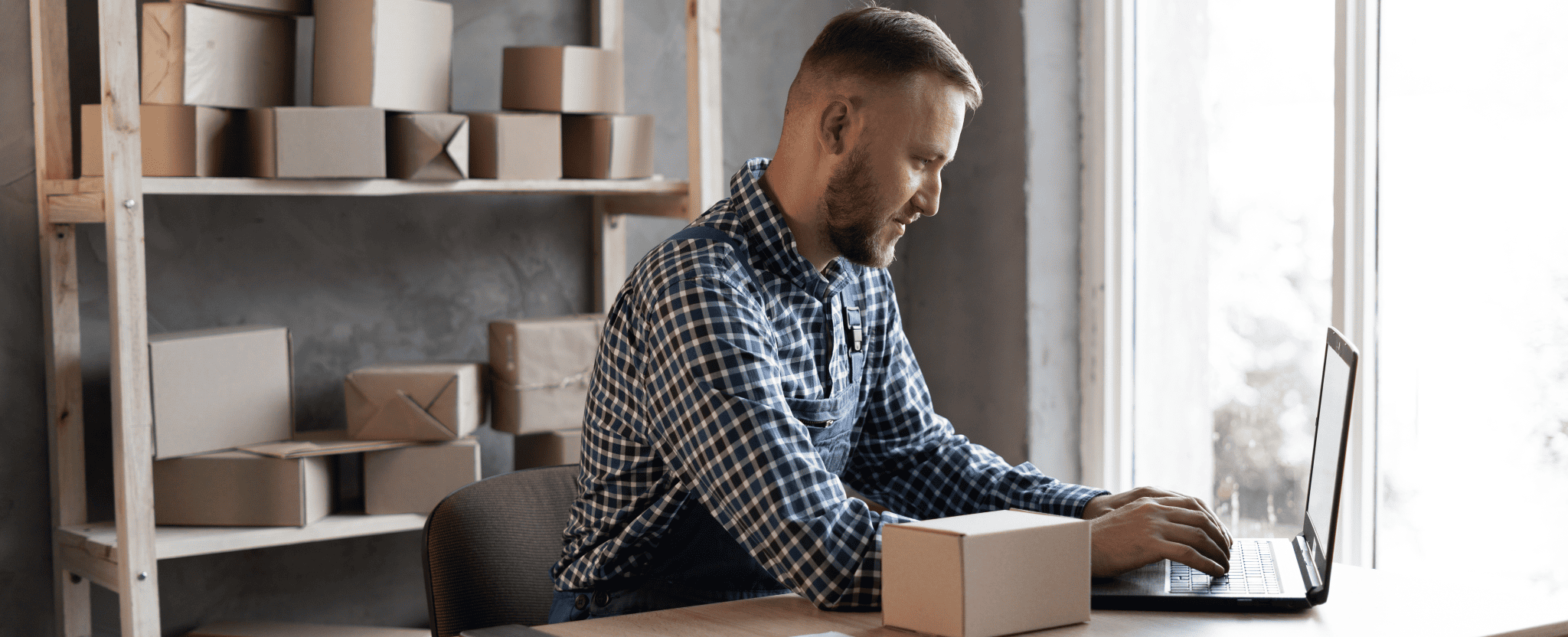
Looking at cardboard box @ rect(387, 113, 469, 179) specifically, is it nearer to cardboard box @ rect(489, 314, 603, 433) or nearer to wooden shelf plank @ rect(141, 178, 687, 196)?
wooden shelf plank @ rect(141, 178, 687, 196)

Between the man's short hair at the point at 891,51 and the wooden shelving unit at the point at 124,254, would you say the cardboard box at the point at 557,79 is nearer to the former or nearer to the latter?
the wooden shelving unit at the point at 124,254

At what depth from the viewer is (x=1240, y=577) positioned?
124 centimetres

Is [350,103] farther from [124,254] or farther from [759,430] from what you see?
[759,430]

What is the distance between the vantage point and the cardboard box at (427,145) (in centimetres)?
214

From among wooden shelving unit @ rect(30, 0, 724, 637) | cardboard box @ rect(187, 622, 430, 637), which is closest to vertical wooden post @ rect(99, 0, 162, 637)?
wooden shelving unit @ rect(30, 0, 724, 637)

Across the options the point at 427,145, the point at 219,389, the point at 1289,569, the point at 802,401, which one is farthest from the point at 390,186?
the point at 1289,569

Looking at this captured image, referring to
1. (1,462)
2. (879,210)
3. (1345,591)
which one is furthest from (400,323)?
(1345,591)

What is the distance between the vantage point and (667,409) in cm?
124

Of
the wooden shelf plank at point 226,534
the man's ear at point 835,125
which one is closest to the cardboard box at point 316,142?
the wooden shelf plank at point 226,534

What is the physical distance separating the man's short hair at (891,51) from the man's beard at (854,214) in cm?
10

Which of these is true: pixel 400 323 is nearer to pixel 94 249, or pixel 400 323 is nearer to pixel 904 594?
pixel 94 249

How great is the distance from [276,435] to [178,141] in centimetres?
53

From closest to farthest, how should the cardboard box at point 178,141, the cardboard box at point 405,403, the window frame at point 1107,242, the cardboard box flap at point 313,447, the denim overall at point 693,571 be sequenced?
the denim overall at point 693,571 → the cardboard box at point 178,141 → the cardboard box flap at point 313,447 → the cardboard box at point 405,403 → the window frame at point 1107,242

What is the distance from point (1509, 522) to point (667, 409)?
1.51 metres
